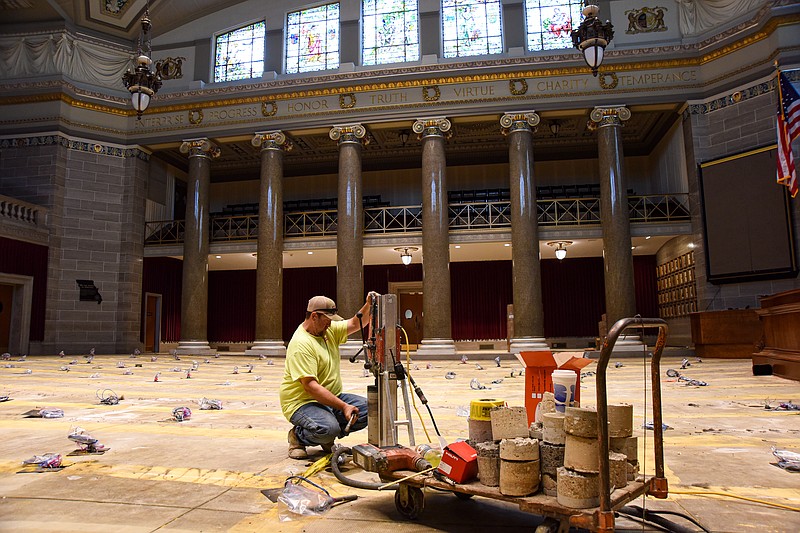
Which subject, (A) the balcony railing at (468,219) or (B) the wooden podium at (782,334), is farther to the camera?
(A) the balcony railing at (468,219)

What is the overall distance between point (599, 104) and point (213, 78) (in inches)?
528

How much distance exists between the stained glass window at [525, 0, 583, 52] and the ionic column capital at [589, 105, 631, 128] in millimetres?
2914

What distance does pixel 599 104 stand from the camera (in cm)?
1655

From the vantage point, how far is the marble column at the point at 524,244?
51.2 feet

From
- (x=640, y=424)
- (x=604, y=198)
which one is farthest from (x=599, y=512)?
(x=604, y=198)

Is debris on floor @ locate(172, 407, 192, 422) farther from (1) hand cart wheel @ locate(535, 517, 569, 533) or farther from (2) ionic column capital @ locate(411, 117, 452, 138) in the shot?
(2) ionic column capital @ locate(411, 117, 452, 138)

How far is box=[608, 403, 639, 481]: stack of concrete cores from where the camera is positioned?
233 centimetres

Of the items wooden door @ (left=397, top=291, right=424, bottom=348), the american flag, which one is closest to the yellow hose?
the american flag

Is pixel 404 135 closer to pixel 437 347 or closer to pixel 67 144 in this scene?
pixel 437 347

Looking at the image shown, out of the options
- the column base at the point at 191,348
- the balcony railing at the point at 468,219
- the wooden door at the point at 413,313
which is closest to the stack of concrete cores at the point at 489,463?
the balcony railing at the point at 468,219

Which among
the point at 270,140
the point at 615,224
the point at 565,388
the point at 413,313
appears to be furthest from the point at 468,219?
the point at 565,388

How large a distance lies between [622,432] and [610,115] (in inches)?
627

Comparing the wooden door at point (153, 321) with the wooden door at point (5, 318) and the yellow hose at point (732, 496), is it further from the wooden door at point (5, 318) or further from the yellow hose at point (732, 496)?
the yellow hose at point (732, 496)

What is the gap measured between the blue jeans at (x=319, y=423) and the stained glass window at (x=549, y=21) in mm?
16707
